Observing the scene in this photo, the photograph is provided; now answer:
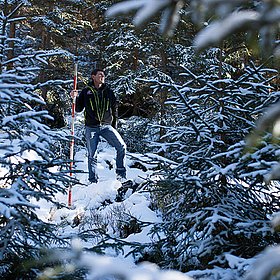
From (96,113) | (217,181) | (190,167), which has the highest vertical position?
(96,113)

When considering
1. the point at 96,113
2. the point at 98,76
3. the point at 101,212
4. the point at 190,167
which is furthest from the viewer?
the point at 96,113

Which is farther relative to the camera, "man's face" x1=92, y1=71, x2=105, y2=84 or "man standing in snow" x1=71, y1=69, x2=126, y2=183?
"man standing in snow" x1=71, y1=69, x2=126, y2=183

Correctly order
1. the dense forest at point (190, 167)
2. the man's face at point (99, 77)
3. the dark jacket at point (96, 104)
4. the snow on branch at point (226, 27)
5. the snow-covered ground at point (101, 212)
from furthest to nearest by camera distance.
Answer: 1. the dark jacket at point (96, 104)
2. the man's face at point (99, 77)
3. the snow-covered ground at point (101, 212)
4. the dense forest at point (190, 167)
5. the snow on branch at point (226, 27)

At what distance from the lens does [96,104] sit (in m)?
7.07

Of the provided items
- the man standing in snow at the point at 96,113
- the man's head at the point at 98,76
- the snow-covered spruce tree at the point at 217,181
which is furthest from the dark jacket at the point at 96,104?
the snow-covered spruce tree at the point at 217,181

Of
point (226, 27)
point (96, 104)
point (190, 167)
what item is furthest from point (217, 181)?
point (96, 104)

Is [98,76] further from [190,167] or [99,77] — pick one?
[190,167]

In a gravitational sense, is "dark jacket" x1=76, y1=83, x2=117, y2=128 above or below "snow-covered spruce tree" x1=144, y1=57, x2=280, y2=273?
above

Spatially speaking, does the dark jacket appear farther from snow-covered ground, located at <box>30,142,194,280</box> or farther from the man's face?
snow-covered ground, located at <box>30,142,194,280</box>

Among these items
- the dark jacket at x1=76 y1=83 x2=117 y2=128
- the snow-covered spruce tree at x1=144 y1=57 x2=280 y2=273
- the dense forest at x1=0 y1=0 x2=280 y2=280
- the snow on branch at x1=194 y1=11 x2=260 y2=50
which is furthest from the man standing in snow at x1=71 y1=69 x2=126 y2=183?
the snow on branch at x1=194 y1=11 x2=260 y2=50

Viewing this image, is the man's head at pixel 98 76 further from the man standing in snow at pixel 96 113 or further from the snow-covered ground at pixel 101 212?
the snow-covered ground at pixel 101 212

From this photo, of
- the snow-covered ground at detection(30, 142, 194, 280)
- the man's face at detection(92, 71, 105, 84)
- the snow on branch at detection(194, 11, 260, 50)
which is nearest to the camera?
the snow on branch at detection(194, 11, 260, 50)

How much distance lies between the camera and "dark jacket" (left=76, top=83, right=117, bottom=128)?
710 cm

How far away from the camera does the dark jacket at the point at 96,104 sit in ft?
23.3
